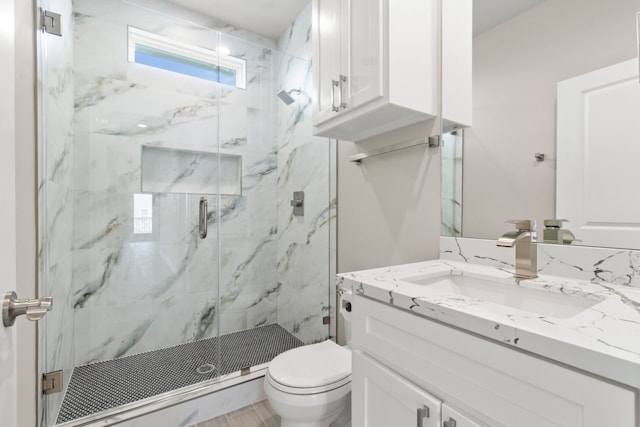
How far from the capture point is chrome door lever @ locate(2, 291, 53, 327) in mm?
480

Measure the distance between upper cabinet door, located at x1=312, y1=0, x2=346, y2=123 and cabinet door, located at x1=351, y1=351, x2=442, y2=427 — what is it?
3.54ft

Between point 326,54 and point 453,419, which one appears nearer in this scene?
point 453,419

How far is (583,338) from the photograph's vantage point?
484 millimetres

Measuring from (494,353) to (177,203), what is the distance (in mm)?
2266

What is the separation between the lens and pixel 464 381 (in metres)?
0.62

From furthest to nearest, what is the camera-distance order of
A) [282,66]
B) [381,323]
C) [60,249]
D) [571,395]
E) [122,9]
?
[282,66]
[122,9]
[60,249]
[381,323]
[571,395]

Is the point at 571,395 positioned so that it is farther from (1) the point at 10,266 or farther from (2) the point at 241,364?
(2) the point at 241,364

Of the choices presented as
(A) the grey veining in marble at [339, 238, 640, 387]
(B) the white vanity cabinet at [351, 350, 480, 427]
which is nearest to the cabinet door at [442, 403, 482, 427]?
(B) the white vanity cabinet at [351, 350, 480, 427]

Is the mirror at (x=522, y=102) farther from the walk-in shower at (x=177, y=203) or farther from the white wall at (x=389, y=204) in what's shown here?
the walk-in shower at (x=177, y=203)

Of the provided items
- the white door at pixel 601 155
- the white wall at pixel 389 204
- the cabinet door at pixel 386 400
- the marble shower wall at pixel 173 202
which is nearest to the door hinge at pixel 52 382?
the marble shower wall at pixel 173 202

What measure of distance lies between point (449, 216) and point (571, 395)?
878mm

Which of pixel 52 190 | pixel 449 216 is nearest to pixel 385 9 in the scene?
pixel 449 216

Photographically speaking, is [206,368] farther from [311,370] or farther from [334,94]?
[334,94]

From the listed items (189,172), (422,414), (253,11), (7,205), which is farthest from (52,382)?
(253,11)
